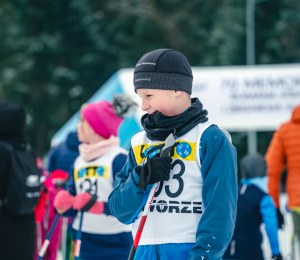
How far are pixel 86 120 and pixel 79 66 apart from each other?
2280 centimetres

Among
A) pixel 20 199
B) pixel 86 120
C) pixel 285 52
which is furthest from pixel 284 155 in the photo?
pixel 285 52

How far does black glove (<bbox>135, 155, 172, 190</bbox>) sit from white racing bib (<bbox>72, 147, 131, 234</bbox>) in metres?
1.29

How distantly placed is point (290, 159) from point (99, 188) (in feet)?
6.07

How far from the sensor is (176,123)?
196 cm

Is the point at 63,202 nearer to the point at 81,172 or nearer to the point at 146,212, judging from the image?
the point at 81,172

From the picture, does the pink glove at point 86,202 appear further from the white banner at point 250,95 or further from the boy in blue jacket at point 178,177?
the white banner at point 250,95

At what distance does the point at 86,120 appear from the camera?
3.46m

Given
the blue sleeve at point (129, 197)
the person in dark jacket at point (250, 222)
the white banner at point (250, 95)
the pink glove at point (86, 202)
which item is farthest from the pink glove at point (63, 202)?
the white banner at point (250, 95)

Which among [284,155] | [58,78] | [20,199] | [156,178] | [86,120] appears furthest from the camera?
[58,78]

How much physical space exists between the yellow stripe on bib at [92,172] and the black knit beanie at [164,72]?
4.13ft

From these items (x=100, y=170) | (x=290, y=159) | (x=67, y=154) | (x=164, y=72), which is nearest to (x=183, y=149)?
(x=164, y=72)

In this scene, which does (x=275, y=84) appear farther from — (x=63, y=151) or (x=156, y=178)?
(x=156, y=178)

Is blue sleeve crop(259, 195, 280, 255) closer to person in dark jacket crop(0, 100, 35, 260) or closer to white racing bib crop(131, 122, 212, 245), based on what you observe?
person in dark jacket crop(0, 100, 35, 260)

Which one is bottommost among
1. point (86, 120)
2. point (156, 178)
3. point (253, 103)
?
point (156, 178)
